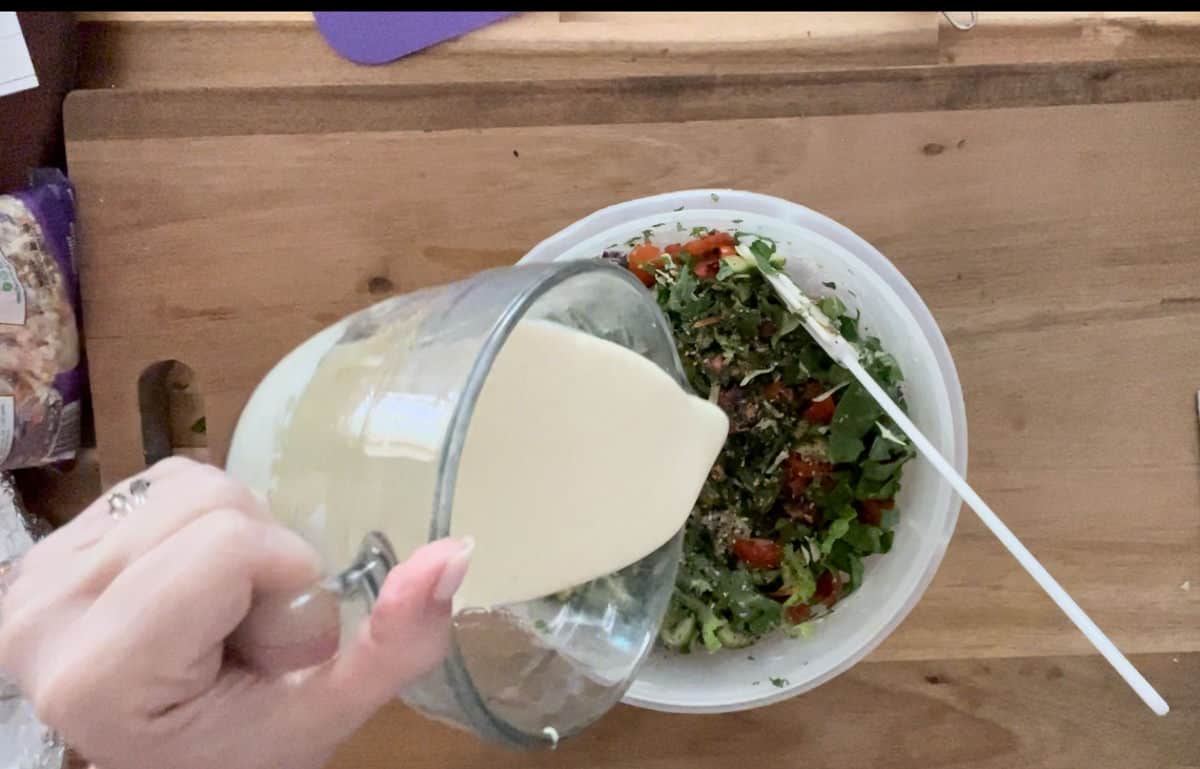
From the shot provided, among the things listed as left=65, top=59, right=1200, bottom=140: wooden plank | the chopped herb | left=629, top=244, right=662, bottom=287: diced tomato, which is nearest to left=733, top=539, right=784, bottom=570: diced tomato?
the chopped herb

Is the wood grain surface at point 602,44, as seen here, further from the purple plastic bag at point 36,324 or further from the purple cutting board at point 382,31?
the purple plastic bag at point 36,324

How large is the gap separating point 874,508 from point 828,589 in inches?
2.8

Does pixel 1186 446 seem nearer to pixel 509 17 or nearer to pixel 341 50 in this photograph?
pixel 509 17

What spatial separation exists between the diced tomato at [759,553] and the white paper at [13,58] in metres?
0.71

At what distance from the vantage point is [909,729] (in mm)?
772

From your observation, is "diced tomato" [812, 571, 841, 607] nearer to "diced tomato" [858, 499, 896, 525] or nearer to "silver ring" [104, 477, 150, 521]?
"diced tomato" [858, 499, 896, 525]

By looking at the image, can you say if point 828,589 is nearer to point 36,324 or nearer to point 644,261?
point 644,261

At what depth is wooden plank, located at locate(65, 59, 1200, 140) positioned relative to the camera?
2.50 feet

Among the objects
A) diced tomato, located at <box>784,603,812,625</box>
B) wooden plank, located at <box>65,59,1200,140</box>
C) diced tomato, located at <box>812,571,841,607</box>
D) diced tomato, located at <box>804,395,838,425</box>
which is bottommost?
diced tomato, located at <box>784,603,812,625</box>

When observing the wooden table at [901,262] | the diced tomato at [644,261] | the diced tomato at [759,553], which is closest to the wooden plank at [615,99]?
the wooden table at [901,262]

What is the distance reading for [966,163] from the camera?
77 centimetres

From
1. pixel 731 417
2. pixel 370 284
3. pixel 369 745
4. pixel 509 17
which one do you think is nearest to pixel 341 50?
pixel 509 17

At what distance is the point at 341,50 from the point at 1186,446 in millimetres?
799

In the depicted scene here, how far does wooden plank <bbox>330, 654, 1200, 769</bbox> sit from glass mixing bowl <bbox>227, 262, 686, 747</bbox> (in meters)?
0.15
